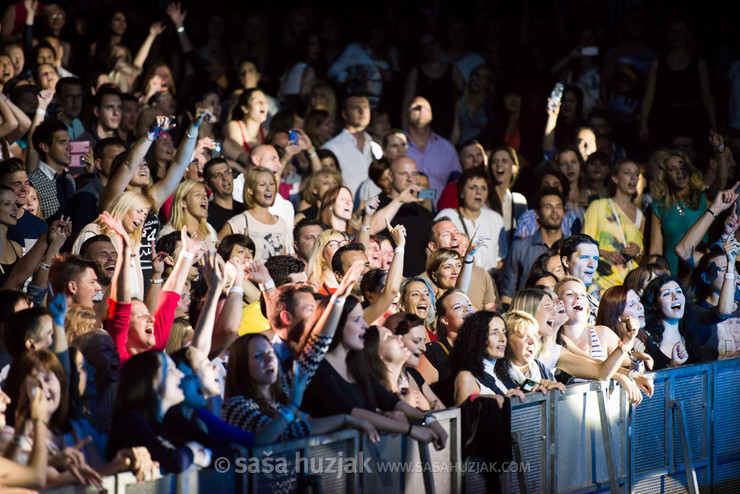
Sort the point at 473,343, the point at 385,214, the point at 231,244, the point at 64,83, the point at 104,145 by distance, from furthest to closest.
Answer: the point at 64,83, the point at 385,214, the point at 104,145, the point at 231,244, the point at 473,343

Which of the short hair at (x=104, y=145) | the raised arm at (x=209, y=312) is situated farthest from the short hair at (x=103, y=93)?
the raised arm at (x=209, y=312)

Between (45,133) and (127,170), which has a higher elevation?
(45,133)

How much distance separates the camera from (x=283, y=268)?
6.97m

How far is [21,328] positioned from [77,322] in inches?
25.5

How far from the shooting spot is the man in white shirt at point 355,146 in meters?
9.95

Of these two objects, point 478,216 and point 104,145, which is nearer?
point 104,145

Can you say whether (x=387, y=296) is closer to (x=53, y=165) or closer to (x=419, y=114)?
(x=53, y=165)

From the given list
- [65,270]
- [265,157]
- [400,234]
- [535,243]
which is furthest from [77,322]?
[535,243]

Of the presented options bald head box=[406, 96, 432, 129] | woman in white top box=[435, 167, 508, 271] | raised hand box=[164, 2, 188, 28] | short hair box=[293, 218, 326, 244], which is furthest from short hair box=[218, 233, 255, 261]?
raised hand box=[164, 2, 188, 28]

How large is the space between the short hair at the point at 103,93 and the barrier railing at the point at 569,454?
4.93 metres

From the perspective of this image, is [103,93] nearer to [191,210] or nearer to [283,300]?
[191,210]

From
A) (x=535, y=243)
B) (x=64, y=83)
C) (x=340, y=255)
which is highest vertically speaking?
(x=64, y=83)

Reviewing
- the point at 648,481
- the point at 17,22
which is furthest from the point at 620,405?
the point at 17,22

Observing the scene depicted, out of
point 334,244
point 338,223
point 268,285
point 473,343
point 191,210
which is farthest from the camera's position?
point 338,223
